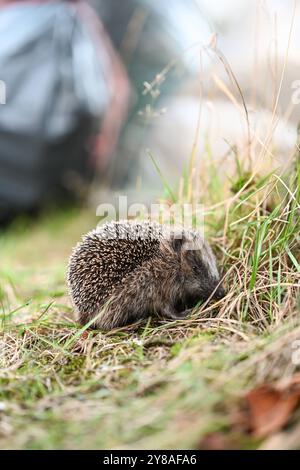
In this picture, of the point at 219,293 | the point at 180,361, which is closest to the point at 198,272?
the point at 219,293

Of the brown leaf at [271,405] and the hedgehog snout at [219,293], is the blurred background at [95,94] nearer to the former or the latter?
the hedgehog snout at [219,293]

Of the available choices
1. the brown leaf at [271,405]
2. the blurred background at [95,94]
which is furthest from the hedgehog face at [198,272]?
the blurred background at [95,94]

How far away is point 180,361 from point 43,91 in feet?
21.5

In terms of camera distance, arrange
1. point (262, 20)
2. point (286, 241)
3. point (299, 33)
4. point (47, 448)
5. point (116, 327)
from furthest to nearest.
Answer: point (299, 33), point (262, 20), point (116, 327), point (286, 241), point (47, 448)

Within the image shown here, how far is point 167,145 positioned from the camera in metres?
9.99

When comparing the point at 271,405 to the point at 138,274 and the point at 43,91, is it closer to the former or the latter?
the point at 138,274

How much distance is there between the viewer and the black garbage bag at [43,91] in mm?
8844

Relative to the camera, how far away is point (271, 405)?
2688 millimetres

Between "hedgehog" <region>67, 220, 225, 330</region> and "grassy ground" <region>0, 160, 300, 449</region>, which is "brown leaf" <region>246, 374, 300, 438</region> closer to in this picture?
"grassy ground" <region>0, 160, 300, 449</region>

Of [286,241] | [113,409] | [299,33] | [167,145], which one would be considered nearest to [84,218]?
[167,145]

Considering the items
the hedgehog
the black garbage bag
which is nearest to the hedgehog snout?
the hedgehog

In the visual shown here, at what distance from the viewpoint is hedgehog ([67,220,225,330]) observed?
4395 mm
